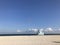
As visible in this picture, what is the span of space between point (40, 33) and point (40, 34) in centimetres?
27

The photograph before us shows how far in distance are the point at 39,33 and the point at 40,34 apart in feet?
1.20

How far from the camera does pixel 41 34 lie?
23.7 metres

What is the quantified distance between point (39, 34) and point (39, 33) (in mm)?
348

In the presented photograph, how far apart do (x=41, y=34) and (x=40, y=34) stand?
21cm

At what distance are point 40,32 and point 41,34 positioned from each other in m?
0.83

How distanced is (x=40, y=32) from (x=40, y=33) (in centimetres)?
43

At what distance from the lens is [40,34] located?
928 inches

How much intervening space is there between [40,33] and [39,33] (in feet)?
0.57

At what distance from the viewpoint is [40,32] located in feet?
75.4

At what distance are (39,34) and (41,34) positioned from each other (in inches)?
13.3

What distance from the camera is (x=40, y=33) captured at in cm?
2336

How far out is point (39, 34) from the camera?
77.4 feet

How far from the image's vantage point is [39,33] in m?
23.3

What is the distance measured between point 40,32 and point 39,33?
15.6 inches
